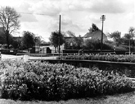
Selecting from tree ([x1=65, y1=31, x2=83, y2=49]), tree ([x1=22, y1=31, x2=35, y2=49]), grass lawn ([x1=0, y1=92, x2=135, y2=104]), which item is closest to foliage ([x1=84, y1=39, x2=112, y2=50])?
tree ([x1=65, y1=31, x2=83, y2=49])

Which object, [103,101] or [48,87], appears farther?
[48,87]

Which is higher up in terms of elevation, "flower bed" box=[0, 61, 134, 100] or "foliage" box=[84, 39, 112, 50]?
"foliage" box=[84, 39, 112, 50]

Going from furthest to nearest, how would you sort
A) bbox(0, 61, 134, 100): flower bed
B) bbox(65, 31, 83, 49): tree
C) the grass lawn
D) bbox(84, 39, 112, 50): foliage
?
bbox(84, 39, 112, 50): foliage → bbox(65, 31, 83, 49): tree → bbox(0, 61, 134, 100): flower bed → the grass lawn

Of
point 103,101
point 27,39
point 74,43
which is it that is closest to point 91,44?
point 74,43

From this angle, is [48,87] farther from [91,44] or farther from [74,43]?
[91,44]

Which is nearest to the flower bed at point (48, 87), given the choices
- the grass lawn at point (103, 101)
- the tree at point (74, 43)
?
the grass lawn at point (103, 101)

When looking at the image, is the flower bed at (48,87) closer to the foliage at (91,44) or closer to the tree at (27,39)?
the foliage at (91,44)

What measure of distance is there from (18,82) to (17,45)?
4182 centimetres

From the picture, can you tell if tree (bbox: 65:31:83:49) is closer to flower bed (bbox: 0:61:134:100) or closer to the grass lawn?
flower bed (bbox: 0:61:134:100)

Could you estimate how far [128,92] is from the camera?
525 centimetres

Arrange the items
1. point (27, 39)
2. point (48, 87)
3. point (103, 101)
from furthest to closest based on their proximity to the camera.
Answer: point (27, 39) → point (48, 87) → point (103, 101)

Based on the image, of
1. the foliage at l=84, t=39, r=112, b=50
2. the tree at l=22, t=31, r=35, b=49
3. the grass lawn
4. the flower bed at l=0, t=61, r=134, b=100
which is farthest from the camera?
the tree at l=22, t=31, r=35, b=49

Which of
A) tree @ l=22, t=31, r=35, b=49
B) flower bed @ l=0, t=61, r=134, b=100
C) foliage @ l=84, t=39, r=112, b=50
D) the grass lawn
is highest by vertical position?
tree @ l=22, t=31, r=35, b=49

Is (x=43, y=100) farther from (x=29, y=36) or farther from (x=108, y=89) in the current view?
(x=29, y=36)
